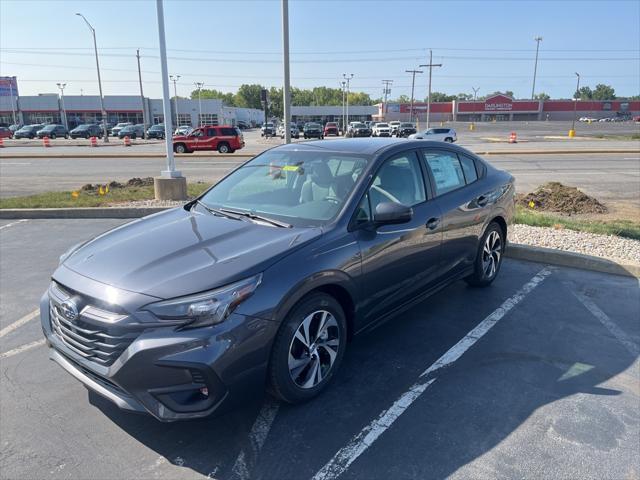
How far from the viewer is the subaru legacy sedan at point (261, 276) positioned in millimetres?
A: 2637

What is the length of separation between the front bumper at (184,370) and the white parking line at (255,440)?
0.34 meters

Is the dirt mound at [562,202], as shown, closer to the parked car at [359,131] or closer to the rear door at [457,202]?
the rear door at [457,202]

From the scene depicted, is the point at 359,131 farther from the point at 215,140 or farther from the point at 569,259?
the point at 569,259

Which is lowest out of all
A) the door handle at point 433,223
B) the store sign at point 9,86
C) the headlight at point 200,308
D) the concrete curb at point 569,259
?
the concrete curb at point 569,259

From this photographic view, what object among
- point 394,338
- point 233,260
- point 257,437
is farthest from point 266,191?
point 257,437

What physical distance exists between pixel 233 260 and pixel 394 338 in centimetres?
196

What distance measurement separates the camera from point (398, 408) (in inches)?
128

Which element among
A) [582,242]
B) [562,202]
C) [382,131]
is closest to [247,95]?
[382,131]

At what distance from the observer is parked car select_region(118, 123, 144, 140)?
188 ft

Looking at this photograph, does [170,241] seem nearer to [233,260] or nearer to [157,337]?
[233,260]

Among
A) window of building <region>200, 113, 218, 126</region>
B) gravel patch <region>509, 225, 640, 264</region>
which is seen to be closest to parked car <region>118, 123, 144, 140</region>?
window of building <region>200, 113, 218, 126</region>

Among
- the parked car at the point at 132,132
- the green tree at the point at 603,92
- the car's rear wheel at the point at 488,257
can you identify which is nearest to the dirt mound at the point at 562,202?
the car's rear wheel at the point at 488,257

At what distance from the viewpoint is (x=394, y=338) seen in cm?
431

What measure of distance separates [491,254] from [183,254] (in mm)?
3687
